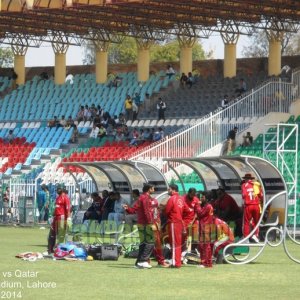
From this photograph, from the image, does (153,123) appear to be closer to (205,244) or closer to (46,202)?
(46,202)

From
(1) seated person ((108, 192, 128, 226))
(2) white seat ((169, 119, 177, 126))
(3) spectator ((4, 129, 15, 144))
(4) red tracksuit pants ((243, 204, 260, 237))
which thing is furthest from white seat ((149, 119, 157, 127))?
(4) red tracksuit pants ((243, 204, 260, 237))

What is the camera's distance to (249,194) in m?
27.4

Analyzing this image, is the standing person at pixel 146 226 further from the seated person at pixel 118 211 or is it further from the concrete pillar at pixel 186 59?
the concrete pillar at pixel 186 59

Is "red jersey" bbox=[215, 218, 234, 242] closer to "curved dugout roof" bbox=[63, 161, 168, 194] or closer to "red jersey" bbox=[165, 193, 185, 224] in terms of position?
"red jersey" bbox=[165, 193, 185, 224]

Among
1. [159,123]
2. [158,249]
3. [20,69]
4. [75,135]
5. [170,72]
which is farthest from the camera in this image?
[20,69]

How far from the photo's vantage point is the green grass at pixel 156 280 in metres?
19.2

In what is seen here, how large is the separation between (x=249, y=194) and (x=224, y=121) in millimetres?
20714

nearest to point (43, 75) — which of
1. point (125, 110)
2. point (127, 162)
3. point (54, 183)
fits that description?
point (125, 110)

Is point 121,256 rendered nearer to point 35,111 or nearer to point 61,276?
point 61,276

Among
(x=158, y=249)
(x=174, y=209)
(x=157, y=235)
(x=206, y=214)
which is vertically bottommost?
(x=158, y=249)

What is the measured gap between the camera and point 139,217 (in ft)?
81.2

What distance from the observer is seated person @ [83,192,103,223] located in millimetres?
30531

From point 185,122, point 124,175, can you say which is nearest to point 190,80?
point 185,122

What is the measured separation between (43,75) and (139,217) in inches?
1602
